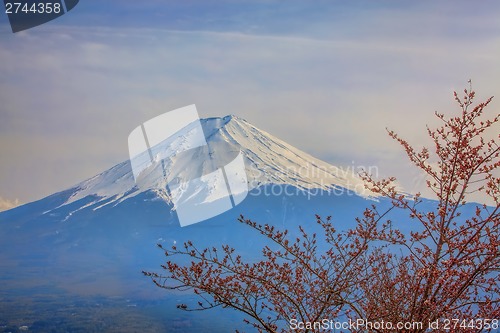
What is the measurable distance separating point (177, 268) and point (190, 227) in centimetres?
10536

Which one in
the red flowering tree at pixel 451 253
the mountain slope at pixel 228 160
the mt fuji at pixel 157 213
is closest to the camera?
the red flowering tree at pixel 451 253

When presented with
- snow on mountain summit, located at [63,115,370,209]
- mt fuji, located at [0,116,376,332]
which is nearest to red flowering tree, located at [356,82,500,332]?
mt fuji, located at [0,116,376,332]

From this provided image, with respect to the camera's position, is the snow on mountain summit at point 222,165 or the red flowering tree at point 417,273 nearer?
the red flowering tree at point 417,273

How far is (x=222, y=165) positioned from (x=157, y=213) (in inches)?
608

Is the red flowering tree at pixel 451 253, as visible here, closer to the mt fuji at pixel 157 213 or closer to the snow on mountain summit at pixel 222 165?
the mt fuji at pixel 157 213

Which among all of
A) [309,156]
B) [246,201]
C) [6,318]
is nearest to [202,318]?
[6,318]

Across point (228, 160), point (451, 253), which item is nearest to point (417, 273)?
point (451, 253)

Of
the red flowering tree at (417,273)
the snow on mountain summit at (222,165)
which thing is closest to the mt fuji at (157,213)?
the snow on mountain summit at (222,165)

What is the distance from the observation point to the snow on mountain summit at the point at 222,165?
104625 millimetres

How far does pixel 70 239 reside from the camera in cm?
10469

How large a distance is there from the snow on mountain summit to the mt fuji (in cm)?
19

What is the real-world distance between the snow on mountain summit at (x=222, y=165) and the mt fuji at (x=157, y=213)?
189 mm

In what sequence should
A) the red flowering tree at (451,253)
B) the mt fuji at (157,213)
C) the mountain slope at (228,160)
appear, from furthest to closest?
the mountain slope at (228,160), the mt fuji at (157,213), the red flowering tree at (451,253)

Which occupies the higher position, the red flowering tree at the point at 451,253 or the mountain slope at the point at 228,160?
the mountain slope at the point at 228,160
